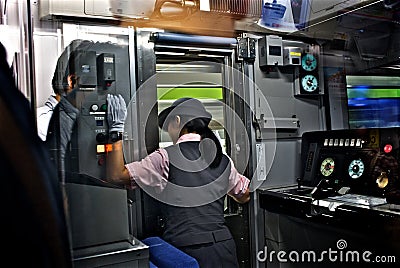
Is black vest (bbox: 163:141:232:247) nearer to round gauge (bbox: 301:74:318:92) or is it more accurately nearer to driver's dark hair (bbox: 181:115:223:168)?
driver's dark hair (bbox: 181:115:223:168)

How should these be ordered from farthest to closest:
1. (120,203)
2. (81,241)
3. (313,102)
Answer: (313,102) → (120,203) → (81,241)

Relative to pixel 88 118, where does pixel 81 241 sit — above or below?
below

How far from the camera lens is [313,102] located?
4.16 m

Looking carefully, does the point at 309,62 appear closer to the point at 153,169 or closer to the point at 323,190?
the point at 323,190

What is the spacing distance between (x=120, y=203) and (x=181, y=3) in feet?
6.11

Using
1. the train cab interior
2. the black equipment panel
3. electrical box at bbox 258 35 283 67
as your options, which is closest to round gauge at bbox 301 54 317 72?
the train cab interior

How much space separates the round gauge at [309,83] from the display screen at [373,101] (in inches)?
12.1

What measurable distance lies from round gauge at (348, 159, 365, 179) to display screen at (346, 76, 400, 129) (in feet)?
2.00

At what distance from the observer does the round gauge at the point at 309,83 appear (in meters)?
4.07

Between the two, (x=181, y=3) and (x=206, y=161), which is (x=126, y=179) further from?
(x=181, y=3)

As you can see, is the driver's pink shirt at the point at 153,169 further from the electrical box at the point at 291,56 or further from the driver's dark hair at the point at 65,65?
the electrical box at the point at 291,56

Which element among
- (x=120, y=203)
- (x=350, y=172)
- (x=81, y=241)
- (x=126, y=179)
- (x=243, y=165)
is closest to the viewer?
(x=81, y=241)

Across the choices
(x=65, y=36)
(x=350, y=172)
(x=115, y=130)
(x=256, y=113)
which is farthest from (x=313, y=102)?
(x=65, y=36)

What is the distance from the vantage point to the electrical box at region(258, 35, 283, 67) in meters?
3.87
